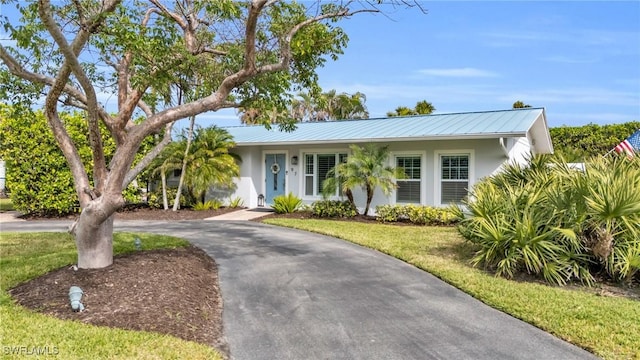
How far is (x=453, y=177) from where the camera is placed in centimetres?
1395

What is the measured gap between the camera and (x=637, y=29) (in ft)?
36.2

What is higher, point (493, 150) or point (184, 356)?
point (493, 150)

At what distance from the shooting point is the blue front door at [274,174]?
56.6 ft

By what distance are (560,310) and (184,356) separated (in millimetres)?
4438

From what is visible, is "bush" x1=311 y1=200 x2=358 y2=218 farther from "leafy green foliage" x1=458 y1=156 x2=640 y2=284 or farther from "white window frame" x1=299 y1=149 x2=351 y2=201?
"leafy green foliage" x1=458 y1=156 x2=640 y2=284

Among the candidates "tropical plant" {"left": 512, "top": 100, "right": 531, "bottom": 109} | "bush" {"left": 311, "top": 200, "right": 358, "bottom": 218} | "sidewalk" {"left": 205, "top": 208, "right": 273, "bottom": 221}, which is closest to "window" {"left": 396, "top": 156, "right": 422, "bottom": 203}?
"bush" {"left": 311, "top": 200, "right": 358, "bottom": 218}

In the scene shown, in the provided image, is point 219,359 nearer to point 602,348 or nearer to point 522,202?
point 602,348

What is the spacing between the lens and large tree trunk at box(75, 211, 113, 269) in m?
5.70

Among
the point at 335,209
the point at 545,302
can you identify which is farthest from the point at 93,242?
the point at 335,209

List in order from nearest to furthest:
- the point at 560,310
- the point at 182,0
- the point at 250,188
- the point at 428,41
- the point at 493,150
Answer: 1. the point at 560,310
2. the point at 182,0
3. the point at 428,41
4. the point at 493,150
5. the point at 250,188

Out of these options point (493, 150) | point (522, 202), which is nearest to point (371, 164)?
point (493, 150)

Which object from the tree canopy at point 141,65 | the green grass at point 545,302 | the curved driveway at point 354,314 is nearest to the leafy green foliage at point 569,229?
the green grass at point 545,302

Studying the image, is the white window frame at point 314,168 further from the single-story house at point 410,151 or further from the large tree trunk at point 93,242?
the large tree trunk at point 93,242

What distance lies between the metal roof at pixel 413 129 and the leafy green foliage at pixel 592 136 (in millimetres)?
5989
